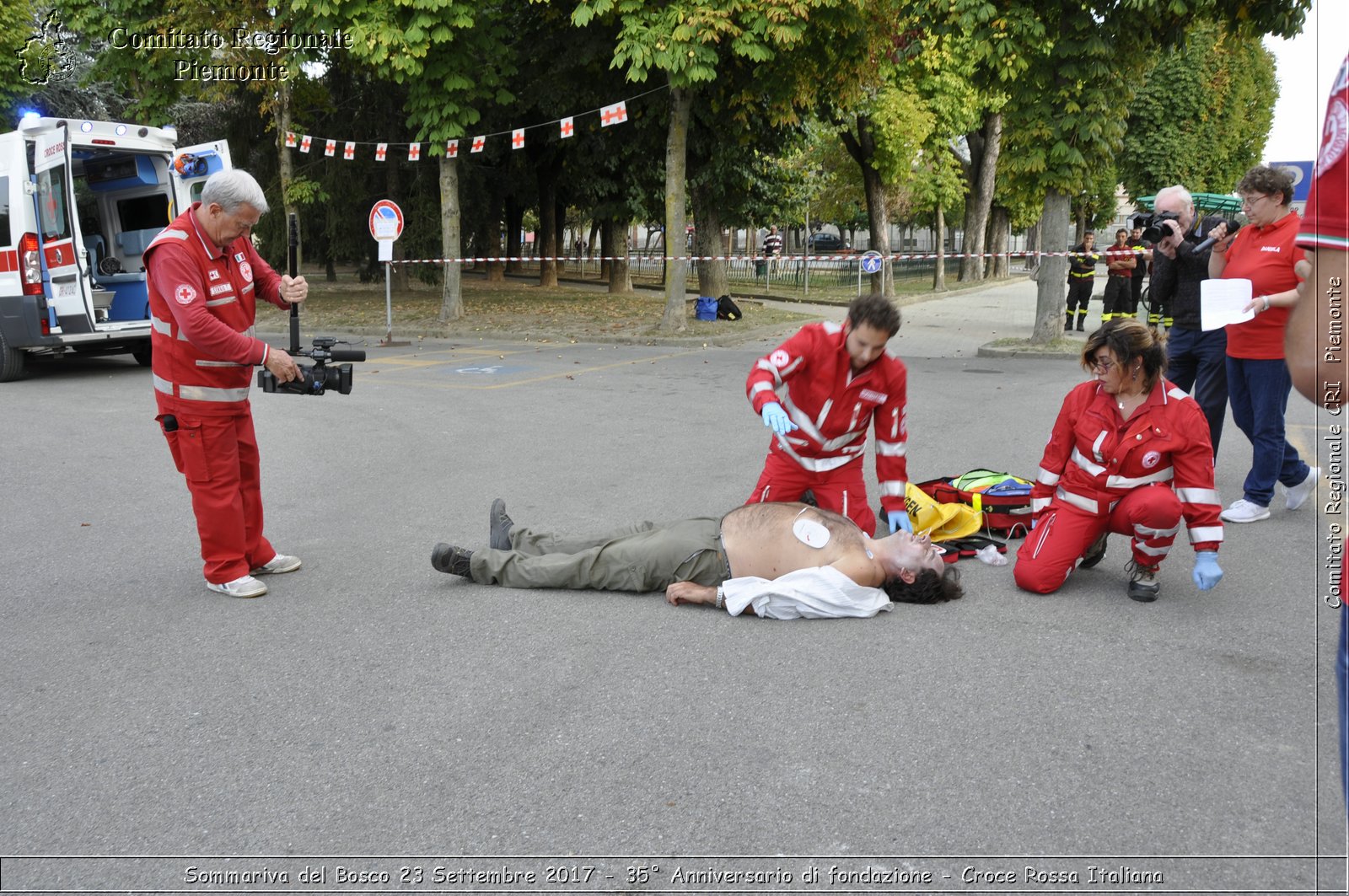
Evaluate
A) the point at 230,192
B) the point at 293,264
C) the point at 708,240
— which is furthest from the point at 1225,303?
the point at 708,240

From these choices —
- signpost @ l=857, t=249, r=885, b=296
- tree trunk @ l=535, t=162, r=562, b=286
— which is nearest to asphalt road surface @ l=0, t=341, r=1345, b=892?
signpost @ l=857, t=249, r=885, b=296

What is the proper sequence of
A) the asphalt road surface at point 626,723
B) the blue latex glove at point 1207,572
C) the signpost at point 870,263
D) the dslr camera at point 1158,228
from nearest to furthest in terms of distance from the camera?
1. the asphalt road surface at point 626,723
2. the blue latex glove at point 1207,572
3. the dslr camera at point 1158,228
4. the signpost at point 870,263

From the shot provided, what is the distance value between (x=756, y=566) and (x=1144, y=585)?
1946mm

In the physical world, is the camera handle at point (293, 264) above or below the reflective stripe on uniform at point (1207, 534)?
above

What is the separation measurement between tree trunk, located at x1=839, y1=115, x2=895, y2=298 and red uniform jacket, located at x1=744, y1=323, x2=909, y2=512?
2315 cm

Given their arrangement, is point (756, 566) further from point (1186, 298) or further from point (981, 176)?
point (981, 176)

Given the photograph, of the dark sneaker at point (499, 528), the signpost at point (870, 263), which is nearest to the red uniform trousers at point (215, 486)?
the dark sneaker at point (499, 528)

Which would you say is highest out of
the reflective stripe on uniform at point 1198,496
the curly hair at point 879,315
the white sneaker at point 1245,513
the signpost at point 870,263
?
the signpost at point 870,263

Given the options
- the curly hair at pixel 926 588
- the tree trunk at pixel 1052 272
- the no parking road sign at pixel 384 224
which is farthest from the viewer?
the no parking road sign at pixel 384 224

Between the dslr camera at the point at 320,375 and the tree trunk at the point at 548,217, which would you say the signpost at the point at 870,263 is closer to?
the tree trunk at the point at 548,217

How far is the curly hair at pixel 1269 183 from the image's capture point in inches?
241

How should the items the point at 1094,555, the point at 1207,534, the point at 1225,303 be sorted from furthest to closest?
the point at 1225,303 → the point at 1094,555 → the point at 1207,534

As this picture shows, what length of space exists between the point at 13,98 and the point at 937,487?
2928 cm

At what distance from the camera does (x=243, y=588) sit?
17.0 ft
